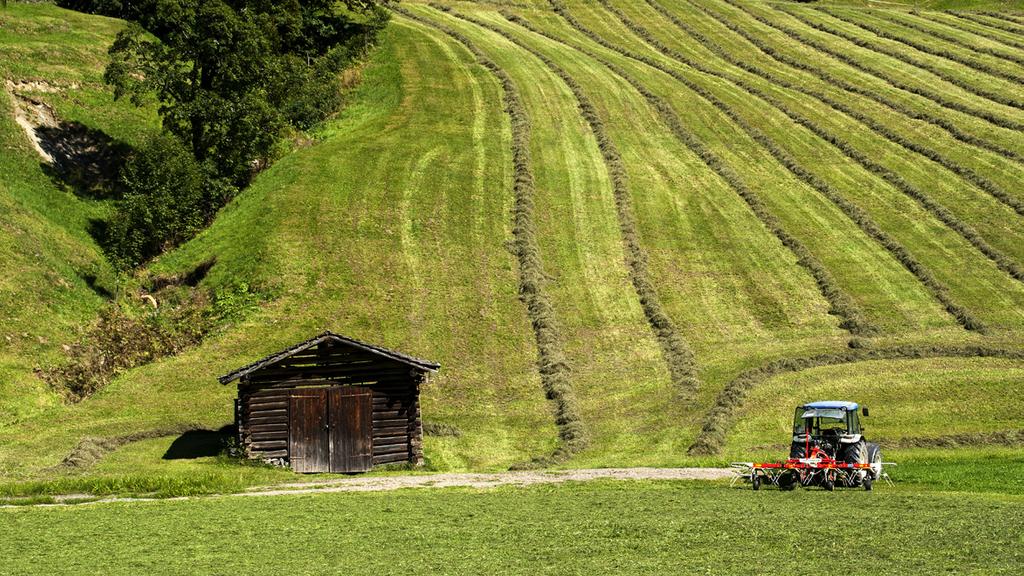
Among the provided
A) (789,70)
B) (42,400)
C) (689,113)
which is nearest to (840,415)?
(42,400)

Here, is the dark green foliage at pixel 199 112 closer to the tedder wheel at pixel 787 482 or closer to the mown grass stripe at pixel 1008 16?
the tedder wheel at pixel 787 482

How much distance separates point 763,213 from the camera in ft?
251

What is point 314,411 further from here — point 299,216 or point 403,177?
point 403,177

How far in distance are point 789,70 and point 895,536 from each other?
89.5 m

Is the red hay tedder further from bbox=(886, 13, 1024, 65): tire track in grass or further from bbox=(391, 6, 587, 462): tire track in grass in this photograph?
bbox=(886, 13, 1024, 65): tire track in grass

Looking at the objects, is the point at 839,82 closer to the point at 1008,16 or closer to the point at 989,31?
the point at 989,31

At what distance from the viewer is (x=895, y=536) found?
2620cm

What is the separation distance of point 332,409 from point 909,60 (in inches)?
3367

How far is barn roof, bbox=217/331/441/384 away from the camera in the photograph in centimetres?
4409

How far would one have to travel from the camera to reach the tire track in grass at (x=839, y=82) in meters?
86.9

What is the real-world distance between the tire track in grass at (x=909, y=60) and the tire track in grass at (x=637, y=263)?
3516 centimetres

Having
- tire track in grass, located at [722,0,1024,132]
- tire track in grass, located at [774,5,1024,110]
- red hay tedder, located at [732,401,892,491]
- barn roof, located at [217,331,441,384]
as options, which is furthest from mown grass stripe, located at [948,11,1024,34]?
barn roof, located at [217,331,441,384]

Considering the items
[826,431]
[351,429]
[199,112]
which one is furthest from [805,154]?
[351,429]

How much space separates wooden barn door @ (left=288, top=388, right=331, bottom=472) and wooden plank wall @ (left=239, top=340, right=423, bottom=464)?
31 cm
